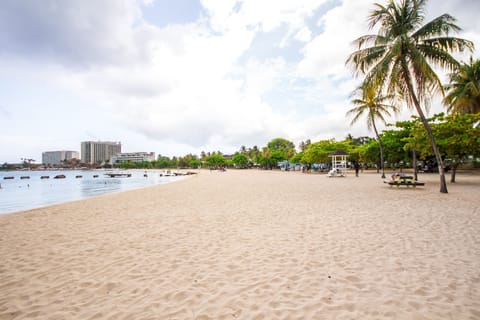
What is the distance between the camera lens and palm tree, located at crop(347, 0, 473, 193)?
11.7 meters

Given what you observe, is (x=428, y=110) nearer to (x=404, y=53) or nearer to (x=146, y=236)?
(x=404, y=53)

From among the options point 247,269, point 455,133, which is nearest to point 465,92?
point 455,133

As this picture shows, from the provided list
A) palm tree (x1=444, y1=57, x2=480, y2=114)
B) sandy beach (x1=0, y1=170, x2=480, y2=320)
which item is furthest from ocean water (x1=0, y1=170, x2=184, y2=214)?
palm tree (x1=444, y1=57, x2=480, y2=114)

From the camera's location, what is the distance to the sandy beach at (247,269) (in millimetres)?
2854

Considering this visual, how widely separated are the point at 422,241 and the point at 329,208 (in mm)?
4058

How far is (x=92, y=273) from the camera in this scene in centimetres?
388

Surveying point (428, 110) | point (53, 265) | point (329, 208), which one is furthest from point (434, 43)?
point (53, 265)

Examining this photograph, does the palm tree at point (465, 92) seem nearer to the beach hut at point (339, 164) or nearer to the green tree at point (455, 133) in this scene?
the green tree at point (455, 133)

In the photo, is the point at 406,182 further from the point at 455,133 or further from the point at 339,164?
the point at 339,164

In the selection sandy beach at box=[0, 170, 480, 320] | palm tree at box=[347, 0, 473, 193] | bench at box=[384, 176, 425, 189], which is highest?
palm tree at box=[347, 0, 473, 193]

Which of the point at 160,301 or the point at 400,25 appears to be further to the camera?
the point at 400,25

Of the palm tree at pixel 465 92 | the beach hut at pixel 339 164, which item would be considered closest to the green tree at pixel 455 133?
the palm tree at pixel 465 92

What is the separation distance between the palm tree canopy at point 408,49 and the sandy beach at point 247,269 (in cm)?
799

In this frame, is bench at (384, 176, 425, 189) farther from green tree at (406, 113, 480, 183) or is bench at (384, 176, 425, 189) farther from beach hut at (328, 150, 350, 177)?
beach hut at (328, 150, 350, 177)
